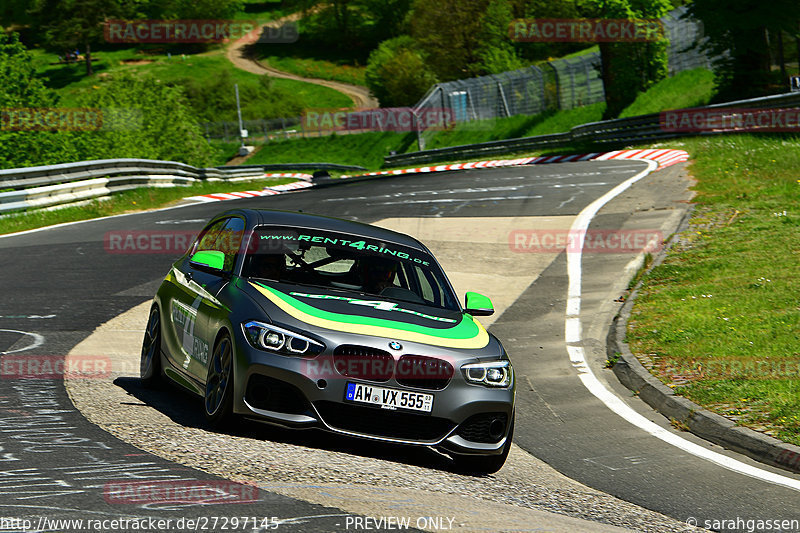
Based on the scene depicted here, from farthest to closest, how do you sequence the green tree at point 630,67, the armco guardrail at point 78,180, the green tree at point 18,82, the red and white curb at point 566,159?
the green tree at point 630,67, the green tree at point 18,82, the red and white curb at point 566,159, the armco guardrail at point 78,180

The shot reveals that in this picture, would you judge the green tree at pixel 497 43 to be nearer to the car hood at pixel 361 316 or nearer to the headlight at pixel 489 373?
the car hood at pixel 361 316

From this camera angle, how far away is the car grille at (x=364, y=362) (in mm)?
6437

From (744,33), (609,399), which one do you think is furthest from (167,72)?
(609,399)

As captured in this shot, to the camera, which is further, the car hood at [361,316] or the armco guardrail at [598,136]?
the armco guardrail at [598,136]

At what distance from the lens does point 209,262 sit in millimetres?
7457

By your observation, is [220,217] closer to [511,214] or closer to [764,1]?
[511,214]

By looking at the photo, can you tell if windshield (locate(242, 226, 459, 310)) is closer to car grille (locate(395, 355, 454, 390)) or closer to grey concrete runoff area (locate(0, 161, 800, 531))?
car grille (locate(395, 355, 454, 390))

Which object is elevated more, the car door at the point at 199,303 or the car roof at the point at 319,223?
the car roof at the point at 319,223

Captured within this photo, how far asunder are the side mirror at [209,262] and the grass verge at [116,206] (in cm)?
1599

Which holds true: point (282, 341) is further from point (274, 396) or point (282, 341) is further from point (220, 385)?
point (220, 385)

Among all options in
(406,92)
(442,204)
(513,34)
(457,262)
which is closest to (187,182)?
(442,204)

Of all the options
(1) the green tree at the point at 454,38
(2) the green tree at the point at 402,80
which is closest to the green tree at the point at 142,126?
(1) the green tree at the point at 454,38

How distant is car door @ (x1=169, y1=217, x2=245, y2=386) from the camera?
7.30 m

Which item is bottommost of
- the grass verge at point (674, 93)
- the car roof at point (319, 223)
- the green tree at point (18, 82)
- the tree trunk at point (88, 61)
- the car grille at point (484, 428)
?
the car grille at point (484, 428)
